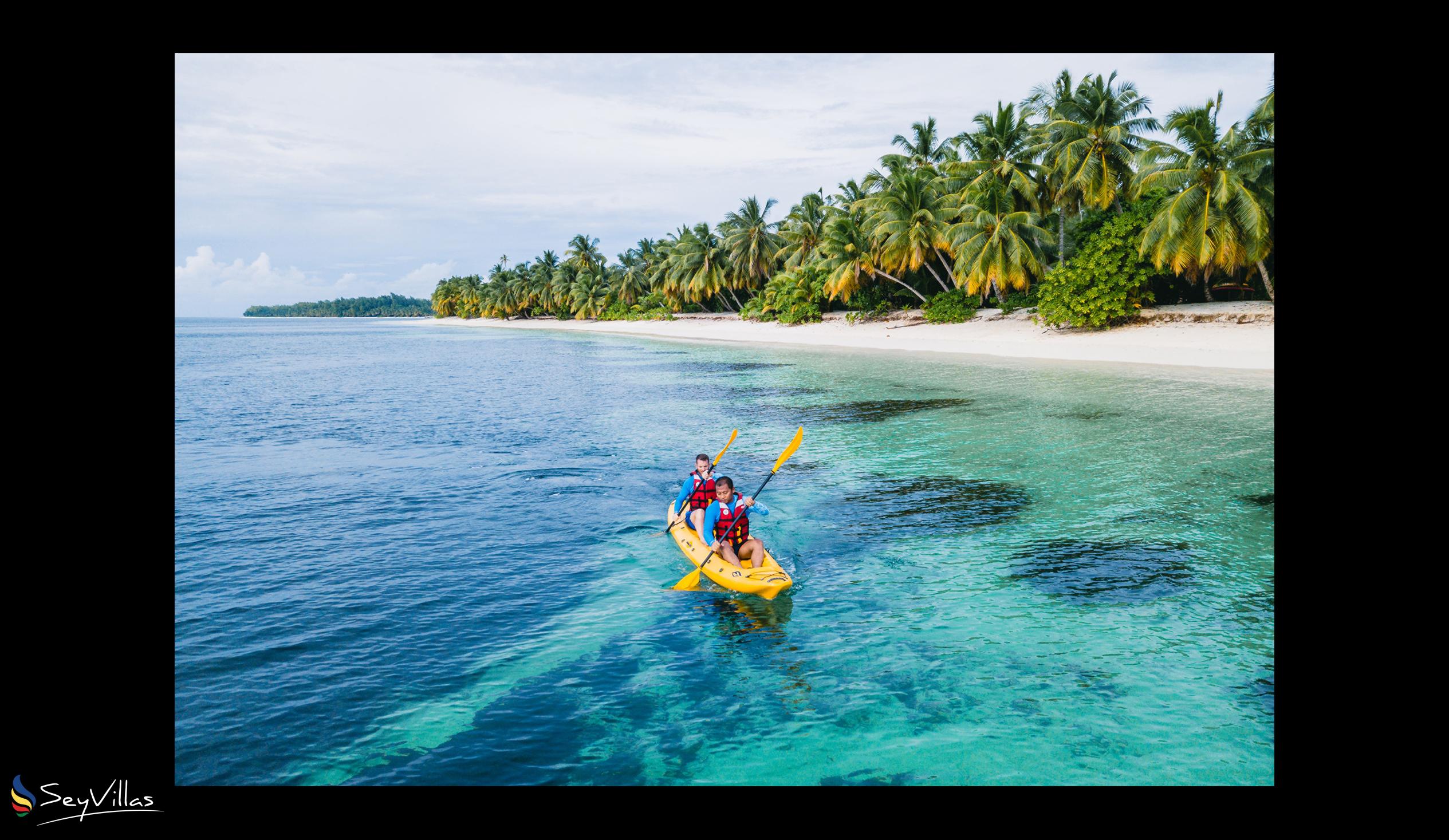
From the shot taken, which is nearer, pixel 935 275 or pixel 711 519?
pixel 711 519

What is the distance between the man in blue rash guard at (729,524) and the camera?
10.6 metres

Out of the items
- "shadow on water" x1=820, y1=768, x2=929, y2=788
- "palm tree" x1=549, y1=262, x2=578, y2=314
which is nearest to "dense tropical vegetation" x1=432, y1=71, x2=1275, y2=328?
"shadow on water" x1=820, y1=768, x2=929, y2=788

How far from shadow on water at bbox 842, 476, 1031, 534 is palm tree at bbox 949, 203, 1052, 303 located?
2984 centimetres

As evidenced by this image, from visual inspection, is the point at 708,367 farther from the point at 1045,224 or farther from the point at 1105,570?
the point at 1105,570

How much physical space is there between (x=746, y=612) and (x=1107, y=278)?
3449cm

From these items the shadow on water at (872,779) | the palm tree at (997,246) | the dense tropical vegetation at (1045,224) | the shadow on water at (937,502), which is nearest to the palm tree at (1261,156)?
the dense tropical vegetation at (1045,224)

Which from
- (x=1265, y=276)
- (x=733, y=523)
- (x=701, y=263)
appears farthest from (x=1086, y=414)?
(x=701, y=263)

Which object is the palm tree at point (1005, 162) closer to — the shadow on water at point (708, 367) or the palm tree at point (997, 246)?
the palm tree at point (997, 246)

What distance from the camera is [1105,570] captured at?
10906 mm
